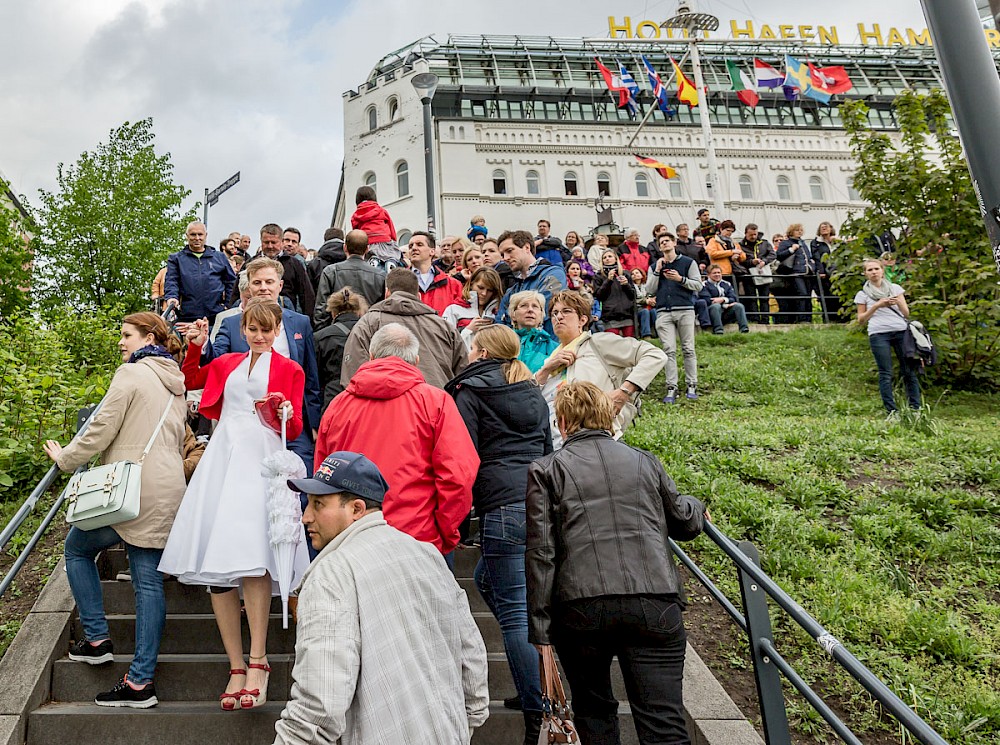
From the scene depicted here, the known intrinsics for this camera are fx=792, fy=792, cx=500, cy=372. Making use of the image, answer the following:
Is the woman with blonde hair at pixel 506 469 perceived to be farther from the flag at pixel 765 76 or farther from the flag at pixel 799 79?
the flag at pixel 799 79

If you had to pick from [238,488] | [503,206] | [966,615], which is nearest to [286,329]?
[238,488]

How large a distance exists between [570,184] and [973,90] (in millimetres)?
39865

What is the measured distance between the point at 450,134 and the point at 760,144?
17079 millimetres

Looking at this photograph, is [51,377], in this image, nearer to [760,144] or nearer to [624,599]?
[624,599]

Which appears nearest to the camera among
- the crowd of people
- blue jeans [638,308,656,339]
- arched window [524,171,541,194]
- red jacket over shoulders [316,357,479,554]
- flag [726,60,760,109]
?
the crowd of people

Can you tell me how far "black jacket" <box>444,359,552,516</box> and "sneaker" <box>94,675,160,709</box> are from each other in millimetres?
2027

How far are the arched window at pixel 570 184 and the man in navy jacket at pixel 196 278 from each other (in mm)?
33990

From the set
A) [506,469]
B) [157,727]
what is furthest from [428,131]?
[157,727]

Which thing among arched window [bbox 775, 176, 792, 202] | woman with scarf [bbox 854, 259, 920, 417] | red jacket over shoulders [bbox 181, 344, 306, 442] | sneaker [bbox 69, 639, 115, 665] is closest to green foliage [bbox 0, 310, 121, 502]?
sneaker [bbox 69, 639, 115, 665]

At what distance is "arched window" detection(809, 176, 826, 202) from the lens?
143ft

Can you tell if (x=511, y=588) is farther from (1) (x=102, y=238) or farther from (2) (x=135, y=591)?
(1) (x=102, y=238)

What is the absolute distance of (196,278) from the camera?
9023 mm

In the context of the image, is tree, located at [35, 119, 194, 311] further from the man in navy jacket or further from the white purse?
the white purse

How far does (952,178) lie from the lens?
11727mm
